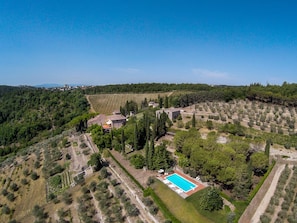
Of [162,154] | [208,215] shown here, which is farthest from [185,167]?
[208,215]

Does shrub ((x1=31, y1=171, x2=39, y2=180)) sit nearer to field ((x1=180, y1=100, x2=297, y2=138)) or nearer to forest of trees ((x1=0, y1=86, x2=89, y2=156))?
field ((x1=180, y1=100, x2=297, y2=138))

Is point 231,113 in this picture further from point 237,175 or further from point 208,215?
point 208,215

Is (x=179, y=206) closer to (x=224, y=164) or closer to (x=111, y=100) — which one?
(x=224, y=164)

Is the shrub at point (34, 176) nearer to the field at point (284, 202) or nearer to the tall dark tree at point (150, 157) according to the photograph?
the tall dark tree at point (150, 157)

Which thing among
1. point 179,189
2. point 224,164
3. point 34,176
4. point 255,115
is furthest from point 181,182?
point 255,115

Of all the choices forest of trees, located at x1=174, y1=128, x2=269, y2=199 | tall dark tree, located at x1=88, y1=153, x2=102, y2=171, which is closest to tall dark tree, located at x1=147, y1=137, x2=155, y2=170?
forest of trees, located at x1=174, y1=128, x2=269, y2=199

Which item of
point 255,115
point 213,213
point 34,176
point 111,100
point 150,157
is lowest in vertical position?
point 34,176
